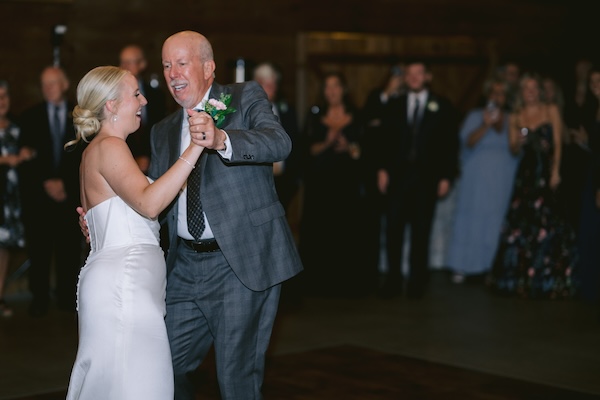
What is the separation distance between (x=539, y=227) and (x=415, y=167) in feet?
3.62

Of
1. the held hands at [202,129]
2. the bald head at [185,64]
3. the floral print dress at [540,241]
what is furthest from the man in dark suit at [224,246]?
the floral print dress at [540,241]

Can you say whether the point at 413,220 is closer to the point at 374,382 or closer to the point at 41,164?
the point at 374,382

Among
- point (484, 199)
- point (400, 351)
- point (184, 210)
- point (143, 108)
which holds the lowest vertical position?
point (400, 351)

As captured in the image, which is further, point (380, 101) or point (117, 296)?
point (380, 101)

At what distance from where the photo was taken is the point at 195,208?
11.6 ft

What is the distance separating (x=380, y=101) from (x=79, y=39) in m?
2.58

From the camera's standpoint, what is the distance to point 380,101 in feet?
25.9

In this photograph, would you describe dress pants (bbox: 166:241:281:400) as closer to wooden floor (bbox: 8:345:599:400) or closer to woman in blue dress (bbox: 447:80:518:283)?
wooden floor (bbox: 8:345:599:400)

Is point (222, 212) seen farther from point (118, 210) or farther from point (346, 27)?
point (346, 27)

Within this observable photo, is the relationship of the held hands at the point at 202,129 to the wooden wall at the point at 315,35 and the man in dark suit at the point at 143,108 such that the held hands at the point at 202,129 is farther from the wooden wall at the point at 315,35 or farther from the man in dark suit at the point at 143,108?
the wooden wall at the point at 315,35

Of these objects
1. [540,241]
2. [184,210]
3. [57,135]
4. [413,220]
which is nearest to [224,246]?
[184,210]

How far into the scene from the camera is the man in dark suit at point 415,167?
24.3 ft

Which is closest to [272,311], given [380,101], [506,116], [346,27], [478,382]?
[478,382]

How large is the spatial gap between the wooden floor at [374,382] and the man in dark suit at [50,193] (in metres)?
2.01
